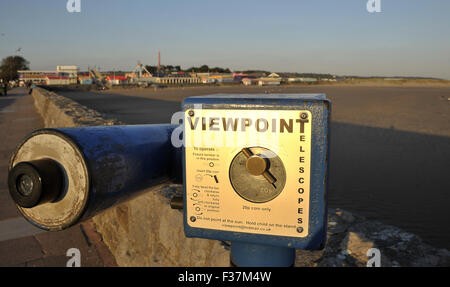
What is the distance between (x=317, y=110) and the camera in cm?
105

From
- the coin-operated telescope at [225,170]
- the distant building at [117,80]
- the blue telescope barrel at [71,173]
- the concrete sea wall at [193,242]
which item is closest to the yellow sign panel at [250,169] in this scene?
the coin-operated telescope at [225,170]

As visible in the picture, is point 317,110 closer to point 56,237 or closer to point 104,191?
point 104,191

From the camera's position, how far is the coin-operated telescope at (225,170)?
38.3 inches

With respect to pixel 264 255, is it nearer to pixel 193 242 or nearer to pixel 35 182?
pixel 35 182

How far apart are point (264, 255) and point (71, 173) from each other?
2.16 ft

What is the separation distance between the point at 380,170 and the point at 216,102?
675 cm

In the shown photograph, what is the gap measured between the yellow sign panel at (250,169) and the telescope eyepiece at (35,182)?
386mm

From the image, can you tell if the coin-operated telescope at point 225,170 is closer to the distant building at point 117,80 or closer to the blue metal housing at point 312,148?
the blue metal housing at point 312,148

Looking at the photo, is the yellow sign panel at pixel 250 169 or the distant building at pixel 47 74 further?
the distant building at pixel 47 74

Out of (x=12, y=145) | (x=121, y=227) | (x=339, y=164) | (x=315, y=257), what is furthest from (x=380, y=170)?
(x=12, y=145)

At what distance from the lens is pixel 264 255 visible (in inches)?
46.8

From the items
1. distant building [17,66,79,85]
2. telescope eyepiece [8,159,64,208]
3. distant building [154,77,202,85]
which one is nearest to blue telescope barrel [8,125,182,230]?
telescope eyepiece [8,159,64,208]

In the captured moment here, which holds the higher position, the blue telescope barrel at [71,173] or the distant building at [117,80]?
the distant building at [117,80]

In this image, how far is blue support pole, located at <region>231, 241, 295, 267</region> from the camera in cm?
118
